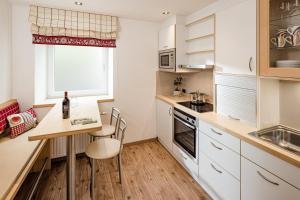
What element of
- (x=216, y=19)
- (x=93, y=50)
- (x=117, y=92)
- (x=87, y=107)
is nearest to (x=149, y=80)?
(x=117, y=92)

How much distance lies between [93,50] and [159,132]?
1939mm

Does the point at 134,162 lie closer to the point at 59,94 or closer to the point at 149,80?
the point at 149,80

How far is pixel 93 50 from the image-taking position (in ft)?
10.4

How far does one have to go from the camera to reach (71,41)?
2672 mm

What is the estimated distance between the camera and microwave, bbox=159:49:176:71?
281cm

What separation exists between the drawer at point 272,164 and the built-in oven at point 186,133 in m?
0.74

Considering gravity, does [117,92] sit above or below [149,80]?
below

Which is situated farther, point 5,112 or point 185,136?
point 185,136

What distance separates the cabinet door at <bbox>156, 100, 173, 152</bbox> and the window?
3.24 feet

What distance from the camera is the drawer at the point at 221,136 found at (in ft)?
5.11

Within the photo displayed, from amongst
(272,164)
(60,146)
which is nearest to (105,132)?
(60,146)

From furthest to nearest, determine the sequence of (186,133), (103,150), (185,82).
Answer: (185,82) → (186,133) → (103,150)

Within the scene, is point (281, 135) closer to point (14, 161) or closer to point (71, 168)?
point (71, 168)

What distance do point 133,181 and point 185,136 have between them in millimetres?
908
